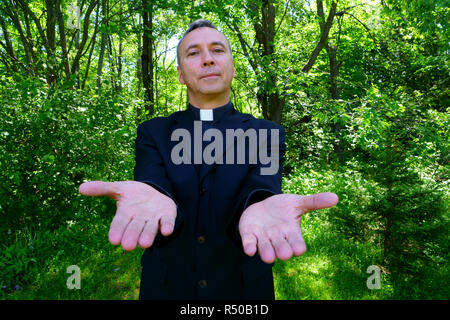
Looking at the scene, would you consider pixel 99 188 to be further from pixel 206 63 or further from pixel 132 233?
pixel 206 63

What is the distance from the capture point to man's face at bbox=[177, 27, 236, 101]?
5.94 feet

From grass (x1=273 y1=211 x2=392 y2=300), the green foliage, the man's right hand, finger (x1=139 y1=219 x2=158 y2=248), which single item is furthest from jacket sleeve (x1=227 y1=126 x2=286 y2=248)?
the green foliage

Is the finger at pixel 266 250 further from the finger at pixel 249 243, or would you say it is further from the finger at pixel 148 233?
the finger at pixel 148 233

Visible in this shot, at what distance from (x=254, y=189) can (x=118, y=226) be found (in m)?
0.78

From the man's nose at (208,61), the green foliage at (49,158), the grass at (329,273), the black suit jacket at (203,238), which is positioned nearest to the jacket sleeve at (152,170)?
the black suit jacket at (203,238)

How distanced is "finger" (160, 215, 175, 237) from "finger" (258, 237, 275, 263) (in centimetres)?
42

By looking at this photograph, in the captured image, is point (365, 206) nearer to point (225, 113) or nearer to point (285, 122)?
point (225, 113)

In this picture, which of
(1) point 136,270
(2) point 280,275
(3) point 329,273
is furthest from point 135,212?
(3) point 329,273

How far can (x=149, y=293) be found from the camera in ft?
6.02

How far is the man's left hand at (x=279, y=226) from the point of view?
1.11m

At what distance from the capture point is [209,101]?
1.90 metres

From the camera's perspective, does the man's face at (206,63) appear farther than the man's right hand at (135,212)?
Yes

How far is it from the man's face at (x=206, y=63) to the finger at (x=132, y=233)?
104 cm
